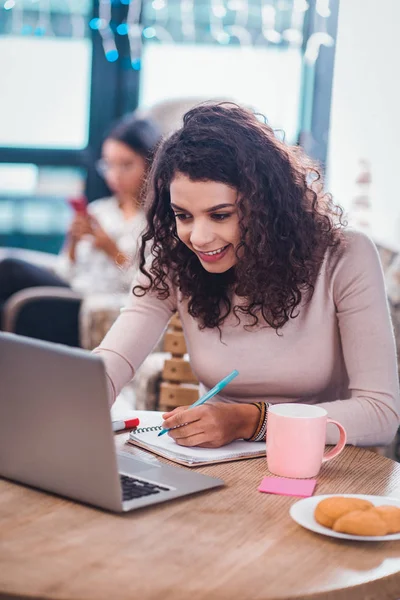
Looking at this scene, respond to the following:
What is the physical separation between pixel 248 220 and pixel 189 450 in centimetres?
40

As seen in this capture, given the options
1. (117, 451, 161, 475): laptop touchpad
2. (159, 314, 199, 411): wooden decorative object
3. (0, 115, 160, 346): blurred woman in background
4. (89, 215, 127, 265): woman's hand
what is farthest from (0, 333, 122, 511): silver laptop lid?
(89, 215, 127, 265): woman's hand

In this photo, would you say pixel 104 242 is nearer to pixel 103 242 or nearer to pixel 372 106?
pixel 103 242

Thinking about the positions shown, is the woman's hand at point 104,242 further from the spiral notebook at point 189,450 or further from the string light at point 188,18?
the spiral notebook at point 189,450

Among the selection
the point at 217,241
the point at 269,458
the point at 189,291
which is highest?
the point at 217,241

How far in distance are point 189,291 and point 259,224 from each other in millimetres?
215

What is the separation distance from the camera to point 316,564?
2.80 ft

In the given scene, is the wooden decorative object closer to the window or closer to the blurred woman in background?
the blurred woman in background

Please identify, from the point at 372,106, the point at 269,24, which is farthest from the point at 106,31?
the point at 372,106

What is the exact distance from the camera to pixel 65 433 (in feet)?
3.17

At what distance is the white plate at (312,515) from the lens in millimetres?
905

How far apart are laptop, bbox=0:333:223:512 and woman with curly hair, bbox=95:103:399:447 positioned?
1.08ft

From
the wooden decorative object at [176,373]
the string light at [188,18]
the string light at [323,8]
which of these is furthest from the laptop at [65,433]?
the string light at [188,18]

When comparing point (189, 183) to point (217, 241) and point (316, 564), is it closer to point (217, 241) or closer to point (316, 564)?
point (217, 241)

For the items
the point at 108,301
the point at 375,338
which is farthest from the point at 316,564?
the point at 108,301
